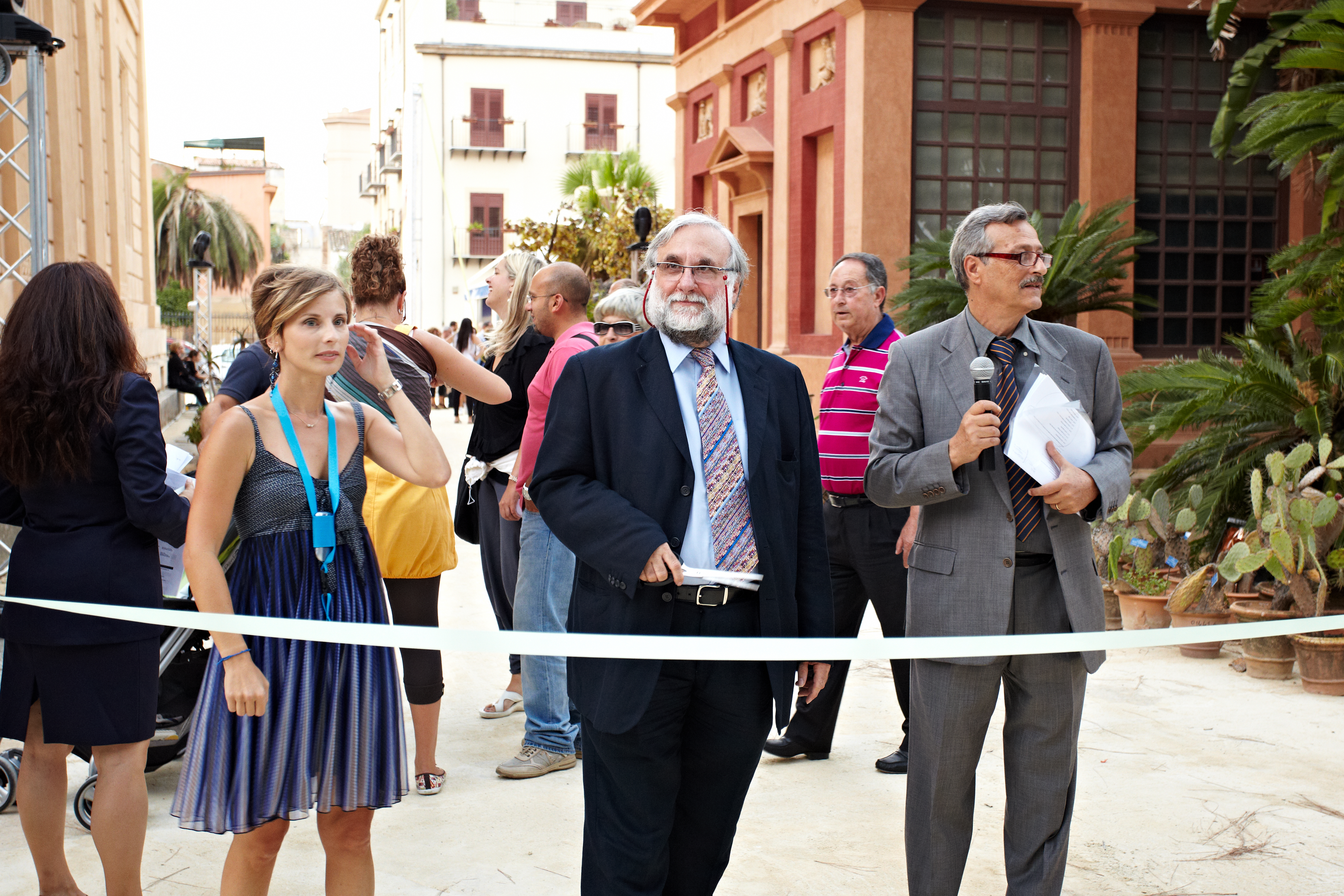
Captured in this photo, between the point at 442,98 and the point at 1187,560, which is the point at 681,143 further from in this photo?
the point at 442,98

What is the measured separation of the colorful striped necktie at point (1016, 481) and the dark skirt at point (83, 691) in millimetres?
2438

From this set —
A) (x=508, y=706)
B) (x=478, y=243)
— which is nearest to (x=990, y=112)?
(x=508, y=706)

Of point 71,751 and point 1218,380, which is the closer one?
point 71,751

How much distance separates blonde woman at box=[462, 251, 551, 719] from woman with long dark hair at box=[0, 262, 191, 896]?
77.7 inches

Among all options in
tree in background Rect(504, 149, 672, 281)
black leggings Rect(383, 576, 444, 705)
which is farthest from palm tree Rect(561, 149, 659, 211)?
black leggings Rect(383, 576, 444, 705)

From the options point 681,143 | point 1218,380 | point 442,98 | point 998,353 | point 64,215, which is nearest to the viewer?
point 998,353

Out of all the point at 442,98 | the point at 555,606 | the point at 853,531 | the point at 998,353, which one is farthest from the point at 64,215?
the point at 442,98

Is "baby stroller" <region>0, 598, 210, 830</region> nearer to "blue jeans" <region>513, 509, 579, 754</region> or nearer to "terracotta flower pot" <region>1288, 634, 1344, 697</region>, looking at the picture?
"blue jeans" <region>513, 509, 579, 754</region>

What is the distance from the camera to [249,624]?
2.84 metres

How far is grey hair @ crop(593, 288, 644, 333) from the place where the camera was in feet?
18.1

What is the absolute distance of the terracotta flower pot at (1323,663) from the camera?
19.6 ft

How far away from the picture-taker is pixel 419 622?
4668 millimetres

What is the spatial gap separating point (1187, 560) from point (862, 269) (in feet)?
12.8

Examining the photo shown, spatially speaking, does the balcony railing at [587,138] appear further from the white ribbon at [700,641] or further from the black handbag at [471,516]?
the white ribbon at [700,641]
